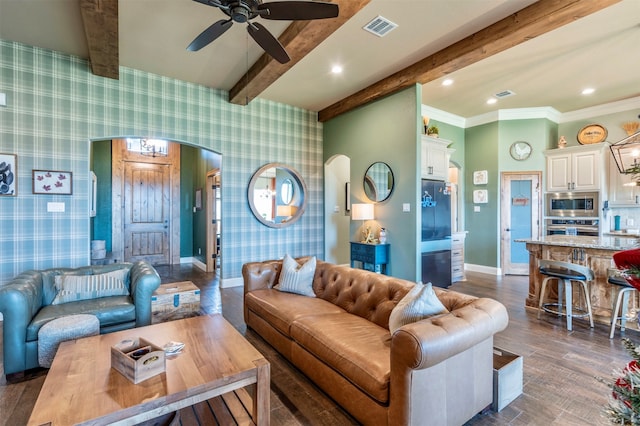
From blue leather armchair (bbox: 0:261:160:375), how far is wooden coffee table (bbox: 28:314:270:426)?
71 cm

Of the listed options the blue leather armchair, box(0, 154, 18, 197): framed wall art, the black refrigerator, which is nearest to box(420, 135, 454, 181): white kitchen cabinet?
the black refrigerator

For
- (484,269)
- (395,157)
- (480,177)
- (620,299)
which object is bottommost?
(484,269)

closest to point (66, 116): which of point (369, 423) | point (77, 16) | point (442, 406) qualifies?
point (77, 16)

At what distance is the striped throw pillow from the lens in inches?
115

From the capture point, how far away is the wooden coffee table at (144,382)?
1375 millimetres

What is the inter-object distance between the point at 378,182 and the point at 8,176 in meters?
5.02

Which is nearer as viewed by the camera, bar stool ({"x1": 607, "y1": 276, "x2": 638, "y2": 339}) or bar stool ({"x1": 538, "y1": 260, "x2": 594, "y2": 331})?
bar stool ({"x1": 607, "y1": 276, "x2": 638, "y2": 339})

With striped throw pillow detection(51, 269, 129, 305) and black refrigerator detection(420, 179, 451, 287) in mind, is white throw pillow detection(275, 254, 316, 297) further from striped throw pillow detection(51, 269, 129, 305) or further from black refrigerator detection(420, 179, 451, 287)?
black refrigerator detection(420, 179, 451, 287)

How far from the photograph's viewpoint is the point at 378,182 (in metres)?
5.19

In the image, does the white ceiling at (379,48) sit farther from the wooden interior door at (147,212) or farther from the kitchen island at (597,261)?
the wooden interior door at (147,212)

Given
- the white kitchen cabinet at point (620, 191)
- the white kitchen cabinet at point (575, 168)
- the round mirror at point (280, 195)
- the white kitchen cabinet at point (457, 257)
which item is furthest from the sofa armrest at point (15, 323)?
the white kitchen cabinet at point (620, 191)

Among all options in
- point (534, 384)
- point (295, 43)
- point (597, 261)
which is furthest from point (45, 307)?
point (597, 261)

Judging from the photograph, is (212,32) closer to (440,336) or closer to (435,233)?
(440,336)

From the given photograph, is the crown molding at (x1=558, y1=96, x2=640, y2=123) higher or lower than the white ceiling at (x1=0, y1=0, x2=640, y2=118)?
lower
